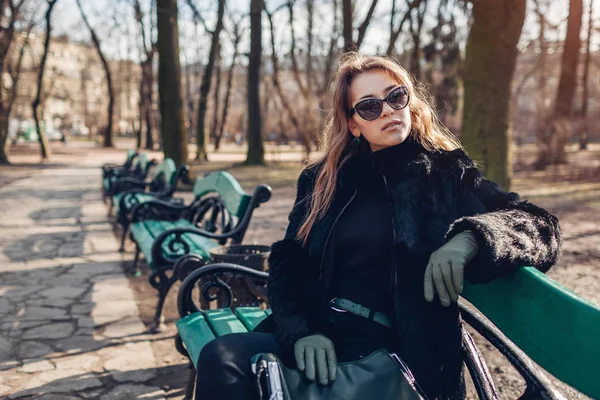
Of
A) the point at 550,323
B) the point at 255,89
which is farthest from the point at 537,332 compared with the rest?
the point at 255,89

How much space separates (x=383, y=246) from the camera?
2.10m

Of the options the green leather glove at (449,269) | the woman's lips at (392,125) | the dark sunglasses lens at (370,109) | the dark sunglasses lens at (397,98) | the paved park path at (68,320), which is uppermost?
the dark sunglasses lens at (397,98)

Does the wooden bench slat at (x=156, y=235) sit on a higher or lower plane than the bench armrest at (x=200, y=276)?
lower

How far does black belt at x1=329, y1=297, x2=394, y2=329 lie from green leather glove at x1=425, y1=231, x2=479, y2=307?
322 millimetres

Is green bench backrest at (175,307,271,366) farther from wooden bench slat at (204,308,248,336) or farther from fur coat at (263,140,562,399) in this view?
fur coat at (263,140,562,399)

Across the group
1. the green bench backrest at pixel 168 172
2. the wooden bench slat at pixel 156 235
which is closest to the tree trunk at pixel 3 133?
the green bench backrest at pixel 168 172

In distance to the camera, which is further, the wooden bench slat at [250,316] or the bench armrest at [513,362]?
the wooden bench slat at [250,316]

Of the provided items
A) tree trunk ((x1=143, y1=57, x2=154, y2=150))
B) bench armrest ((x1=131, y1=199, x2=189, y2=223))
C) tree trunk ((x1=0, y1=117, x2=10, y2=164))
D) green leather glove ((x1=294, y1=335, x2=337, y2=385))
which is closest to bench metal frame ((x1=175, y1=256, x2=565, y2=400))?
green leather glove ((x1=294, y1=335, x2=337, y2=385))

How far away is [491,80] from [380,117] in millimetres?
6239

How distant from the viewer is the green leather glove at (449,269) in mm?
1718

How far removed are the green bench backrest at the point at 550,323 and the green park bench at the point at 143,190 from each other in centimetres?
456

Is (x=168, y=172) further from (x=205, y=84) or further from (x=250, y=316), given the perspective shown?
(x=205, y=84)

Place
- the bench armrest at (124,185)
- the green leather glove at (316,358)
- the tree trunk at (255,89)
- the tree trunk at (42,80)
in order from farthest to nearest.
Answer: the tree trunk at (42,80), the tree trunk at (255,89), the bench armrest at (124,185), the green leather glove at (316,358)

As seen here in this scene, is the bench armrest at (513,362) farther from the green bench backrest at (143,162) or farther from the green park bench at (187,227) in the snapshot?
the green bench backrest at (143,162)
